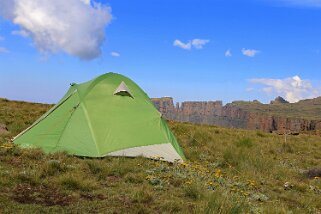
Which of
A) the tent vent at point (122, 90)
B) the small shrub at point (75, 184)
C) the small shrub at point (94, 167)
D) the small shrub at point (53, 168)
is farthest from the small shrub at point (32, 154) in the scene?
the tent vent at point (122, 90)

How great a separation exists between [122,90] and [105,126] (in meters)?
1.82

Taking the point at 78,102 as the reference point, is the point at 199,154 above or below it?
below

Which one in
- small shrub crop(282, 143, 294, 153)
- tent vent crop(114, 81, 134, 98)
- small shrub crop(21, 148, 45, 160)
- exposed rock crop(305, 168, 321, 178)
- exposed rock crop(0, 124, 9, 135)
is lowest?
exposed rock crop(305, 168, 321, 178)

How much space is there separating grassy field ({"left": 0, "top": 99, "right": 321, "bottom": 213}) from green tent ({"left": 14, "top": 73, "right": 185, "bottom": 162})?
61cm

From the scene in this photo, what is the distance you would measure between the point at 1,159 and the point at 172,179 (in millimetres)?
4552

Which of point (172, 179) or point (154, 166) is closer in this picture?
point (172, 179)

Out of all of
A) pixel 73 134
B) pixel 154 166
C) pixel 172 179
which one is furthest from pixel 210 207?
pixel 73 134

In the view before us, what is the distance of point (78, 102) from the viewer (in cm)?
1305

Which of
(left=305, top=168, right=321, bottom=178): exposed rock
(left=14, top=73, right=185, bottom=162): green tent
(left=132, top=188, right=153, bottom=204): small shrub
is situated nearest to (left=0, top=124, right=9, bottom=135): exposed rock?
(left=14, top=73, right=185, bottom=162): green tent

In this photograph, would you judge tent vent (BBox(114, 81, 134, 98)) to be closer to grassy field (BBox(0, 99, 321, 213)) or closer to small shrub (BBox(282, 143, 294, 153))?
grassy field (BBox(0, 99, 321, 213))

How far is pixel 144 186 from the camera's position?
8.52m

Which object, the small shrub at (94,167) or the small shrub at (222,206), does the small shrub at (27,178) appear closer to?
the small shrub at (94,167)

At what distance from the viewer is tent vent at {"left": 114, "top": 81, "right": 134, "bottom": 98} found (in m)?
13.6

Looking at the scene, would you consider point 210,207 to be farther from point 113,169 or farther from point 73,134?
point 73,134
